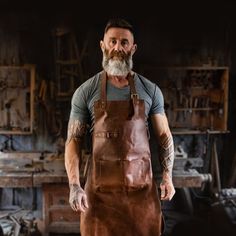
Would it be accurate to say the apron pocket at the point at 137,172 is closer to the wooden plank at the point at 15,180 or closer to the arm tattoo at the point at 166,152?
the arm tattoo at the point at 166,152

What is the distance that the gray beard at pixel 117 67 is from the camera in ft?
6.02

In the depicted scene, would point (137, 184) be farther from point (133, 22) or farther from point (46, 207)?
point (133, 22)

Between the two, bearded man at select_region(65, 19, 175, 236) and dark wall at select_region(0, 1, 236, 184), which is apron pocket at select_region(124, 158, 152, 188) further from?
dark wall at select_region(0, 1, 236, 184)

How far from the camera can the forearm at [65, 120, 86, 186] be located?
184 centimetres

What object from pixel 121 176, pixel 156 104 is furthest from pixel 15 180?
pixel 156 104

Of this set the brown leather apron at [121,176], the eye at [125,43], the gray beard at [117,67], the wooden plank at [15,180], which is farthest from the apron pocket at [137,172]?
the wooden plank at [15,180]

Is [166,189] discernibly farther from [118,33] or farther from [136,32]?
[136,32]

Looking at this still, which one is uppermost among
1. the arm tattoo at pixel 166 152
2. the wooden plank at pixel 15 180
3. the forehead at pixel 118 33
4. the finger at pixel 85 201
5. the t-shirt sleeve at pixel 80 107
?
the forehead at pixel 118 33

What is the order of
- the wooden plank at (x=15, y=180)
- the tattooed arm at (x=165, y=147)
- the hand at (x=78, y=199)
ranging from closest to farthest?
the hand at (x=78, y=199) < the tattooed arm at (x=165, y=147) < the wooden plank at (x=15, y=180)

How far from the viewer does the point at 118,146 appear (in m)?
1.83

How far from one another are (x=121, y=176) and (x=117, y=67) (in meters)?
0.48

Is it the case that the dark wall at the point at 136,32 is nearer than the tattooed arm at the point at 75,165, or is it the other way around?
the tattooed arm at the point at 75,165

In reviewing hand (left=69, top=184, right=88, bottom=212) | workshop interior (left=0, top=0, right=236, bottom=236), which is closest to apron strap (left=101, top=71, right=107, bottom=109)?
hand (left=69, top=184, right=88, bottom=212)

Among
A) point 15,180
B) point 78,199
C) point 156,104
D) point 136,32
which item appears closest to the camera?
point 78,199
